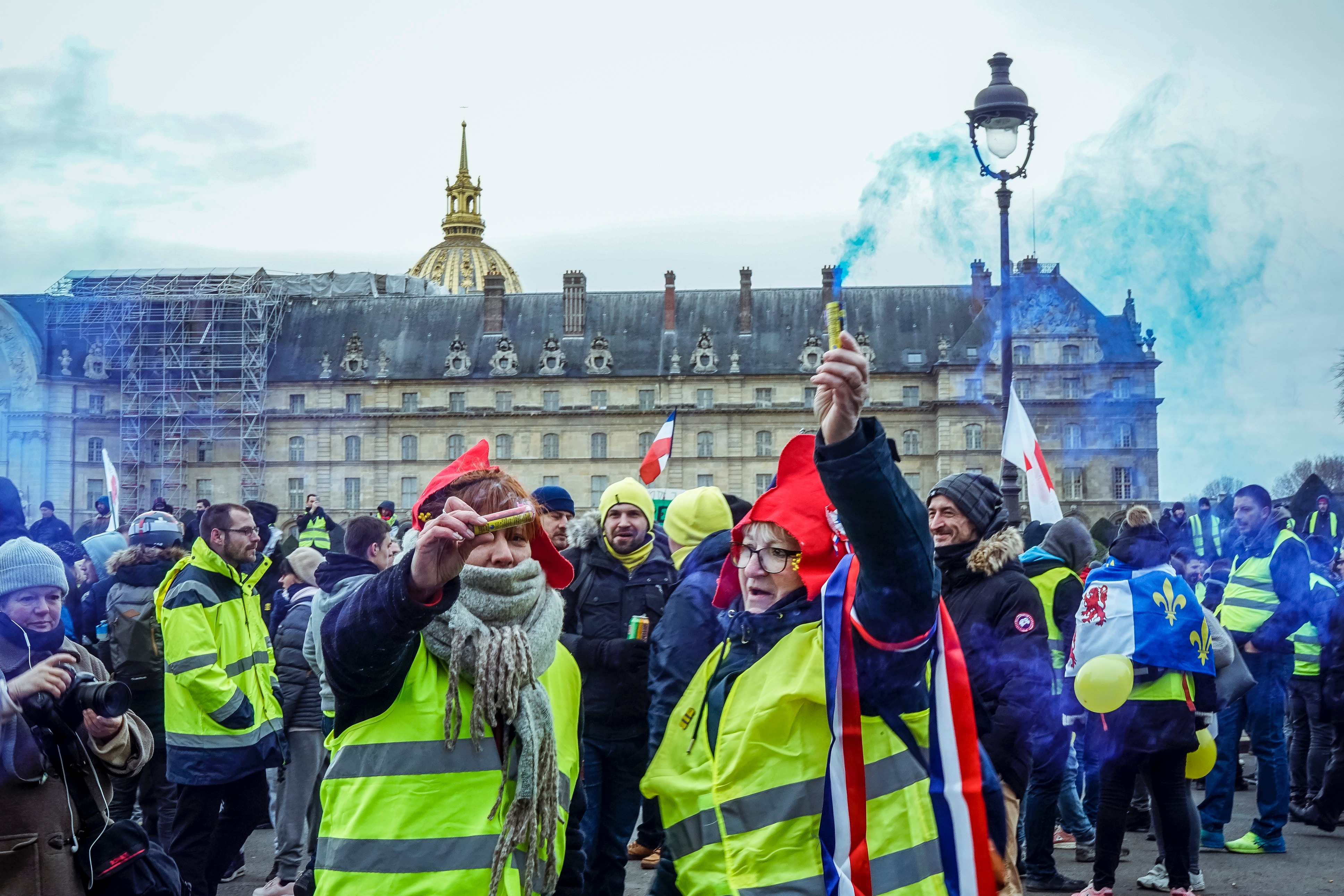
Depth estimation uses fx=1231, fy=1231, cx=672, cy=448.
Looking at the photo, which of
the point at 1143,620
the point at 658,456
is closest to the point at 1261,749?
the point at 1143,620

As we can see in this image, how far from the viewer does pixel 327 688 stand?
3.75m

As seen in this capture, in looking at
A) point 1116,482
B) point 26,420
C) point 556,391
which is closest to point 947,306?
point 1116,482

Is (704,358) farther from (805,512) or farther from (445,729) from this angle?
(445,729)

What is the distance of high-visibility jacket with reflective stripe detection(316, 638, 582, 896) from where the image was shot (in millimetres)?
2574

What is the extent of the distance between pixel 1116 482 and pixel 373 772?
53.0 meters

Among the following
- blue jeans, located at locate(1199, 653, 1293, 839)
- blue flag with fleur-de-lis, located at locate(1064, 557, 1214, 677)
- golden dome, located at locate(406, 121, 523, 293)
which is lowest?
blue jeans, located at locate(1199, 653, 1293, 839)

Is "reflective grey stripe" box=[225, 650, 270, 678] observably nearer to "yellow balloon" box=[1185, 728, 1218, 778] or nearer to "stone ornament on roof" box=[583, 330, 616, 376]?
"yellow balloon" box=[1185, 728, 1218, 778]

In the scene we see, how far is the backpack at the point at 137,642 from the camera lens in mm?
6754

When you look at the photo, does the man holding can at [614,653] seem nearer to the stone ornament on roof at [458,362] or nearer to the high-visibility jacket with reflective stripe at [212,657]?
the high-visibility jacket with reflective stripe at [212,657]

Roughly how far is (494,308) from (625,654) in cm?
5683

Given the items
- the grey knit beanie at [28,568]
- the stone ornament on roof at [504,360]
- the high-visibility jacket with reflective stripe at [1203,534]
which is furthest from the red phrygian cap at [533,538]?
the stone ornament on roof at [504,360]

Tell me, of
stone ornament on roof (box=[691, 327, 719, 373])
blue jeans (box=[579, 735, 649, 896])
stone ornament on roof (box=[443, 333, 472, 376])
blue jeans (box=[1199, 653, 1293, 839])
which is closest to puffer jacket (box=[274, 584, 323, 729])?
blue jeans (box=[579, 735, 649, 896])

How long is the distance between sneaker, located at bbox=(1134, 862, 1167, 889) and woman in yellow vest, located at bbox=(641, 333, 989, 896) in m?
4.45

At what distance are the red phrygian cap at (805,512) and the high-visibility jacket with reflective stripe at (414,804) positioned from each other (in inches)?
32.7
